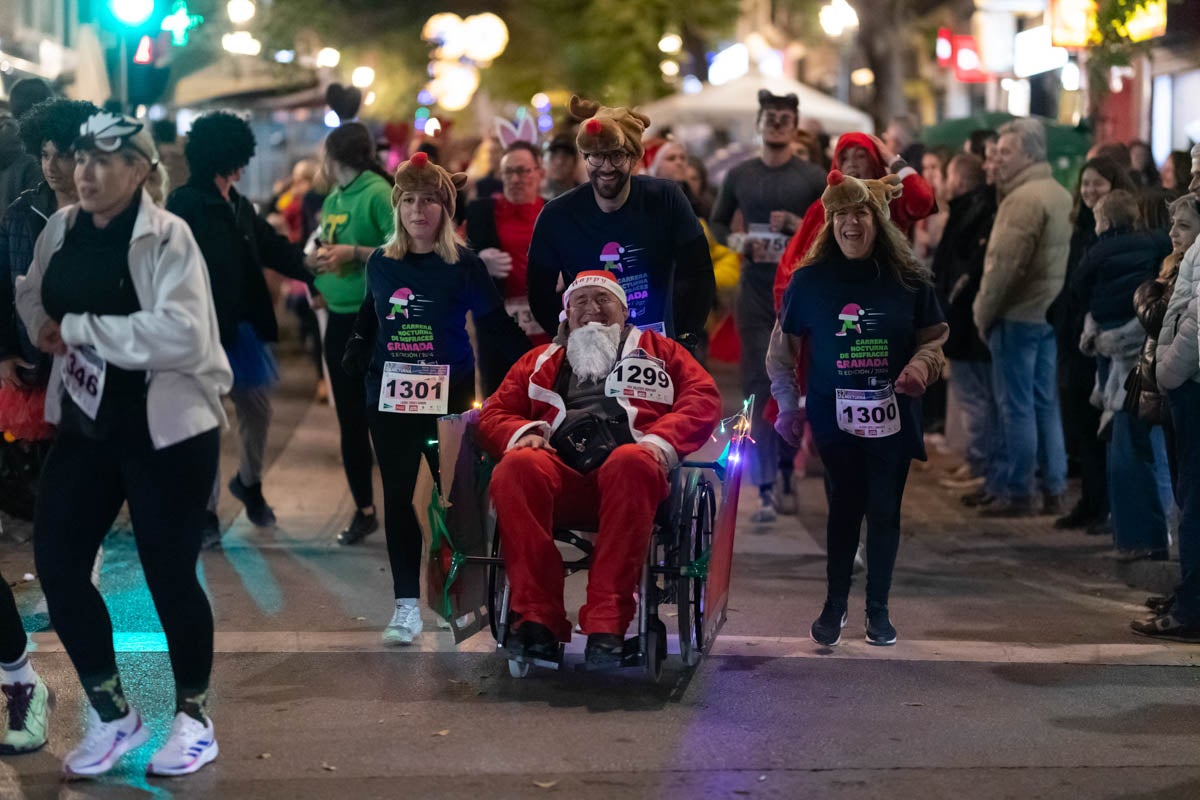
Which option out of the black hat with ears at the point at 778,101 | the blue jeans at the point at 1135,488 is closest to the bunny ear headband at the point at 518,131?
the black hat with ears at the point at 778,101

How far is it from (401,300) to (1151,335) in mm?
3364

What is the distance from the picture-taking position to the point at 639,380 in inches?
274

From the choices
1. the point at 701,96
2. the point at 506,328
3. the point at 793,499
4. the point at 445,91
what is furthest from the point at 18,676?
the point at 445,91

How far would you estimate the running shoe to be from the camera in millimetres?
5867

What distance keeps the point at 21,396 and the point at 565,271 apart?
244cm

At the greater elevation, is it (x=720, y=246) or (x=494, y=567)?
(x=720, y=246)

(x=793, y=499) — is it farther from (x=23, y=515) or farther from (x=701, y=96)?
(x=701, y=96)

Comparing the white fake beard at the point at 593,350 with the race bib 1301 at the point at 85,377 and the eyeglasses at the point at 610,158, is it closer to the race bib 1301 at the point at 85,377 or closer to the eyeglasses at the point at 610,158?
the eyeglasses at the point at 610,158

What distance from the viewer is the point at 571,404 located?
23.2 ft

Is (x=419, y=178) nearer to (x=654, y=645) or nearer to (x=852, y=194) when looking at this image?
(x=852, y=194)

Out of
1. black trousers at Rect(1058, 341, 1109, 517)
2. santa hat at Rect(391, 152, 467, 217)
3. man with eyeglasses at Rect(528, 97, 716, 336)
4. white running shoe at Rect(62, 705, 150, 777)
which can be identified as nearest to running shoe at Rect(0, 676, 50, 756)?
white running shoe at Rect(62, 705, 150, 777)

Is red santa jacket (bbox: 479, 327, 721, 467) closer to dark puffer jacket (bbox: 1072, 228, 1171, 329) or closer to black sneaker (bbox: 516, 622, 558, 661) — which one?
black sneaker (bbox: 516, 622, 558, 661)

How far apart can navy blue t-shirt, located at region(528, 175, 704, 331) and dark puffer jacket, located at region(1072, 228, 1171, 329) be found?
8.15 ft

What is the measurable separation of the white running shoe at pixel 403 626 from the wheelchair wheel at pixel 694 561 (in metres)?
1.17
